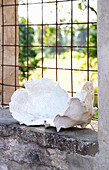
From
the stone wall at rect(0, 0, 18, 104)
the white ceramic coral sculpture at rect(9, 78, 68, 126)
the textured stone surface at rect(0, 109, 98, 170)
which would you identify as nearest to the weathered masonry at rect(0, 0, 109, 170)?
the textured stone surface at rect(0, 109, 98, 170)

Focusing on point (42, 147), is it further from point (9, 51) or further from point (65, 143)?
point (9, 51)

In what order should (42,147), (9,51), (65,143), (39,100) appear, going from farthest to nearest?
(9,51) → (39,100) → (42,147) → (65,143)

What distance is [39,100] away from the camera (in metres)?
2.50

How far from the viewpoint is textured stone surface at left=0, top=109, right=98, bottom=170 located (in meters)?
2.04

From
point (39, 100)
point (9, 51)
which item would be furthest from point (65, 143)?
point (9, 51)

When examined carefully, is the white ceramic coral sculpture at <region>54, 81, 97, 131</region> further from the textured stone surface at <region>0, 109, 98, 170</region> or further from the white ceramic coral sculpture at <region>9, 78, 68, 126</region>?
the white ceramic coral sculpture at <region>9, 78, 68, 126</region>

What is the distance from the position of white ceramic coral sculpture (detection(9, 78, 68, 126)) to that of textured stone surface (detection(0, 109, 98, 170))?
120mm

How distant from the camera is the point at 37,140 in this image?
7.23 feet

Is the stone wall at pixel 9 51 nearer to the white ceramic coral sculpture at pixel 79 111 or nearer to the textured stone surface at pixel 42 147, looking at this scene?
the textured stone surface at pixel 42 147

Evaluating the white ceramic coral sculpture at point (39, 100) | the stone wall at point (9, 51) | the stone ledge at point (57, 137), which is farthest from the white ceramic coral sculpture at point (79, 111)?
the stone wall at point (9, 51)

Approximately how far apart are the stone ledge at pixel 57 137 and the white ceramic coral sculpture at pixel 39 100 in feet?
0.41

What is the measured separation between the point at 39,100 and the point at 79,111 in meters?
0.49

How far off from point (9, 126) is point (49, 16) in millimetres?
4546

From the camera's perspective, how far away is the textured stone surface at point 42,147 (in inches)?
80.1
